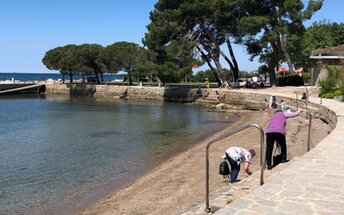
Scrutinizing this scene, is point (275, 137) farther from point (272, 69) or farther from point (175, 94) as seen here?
point (175, 94)

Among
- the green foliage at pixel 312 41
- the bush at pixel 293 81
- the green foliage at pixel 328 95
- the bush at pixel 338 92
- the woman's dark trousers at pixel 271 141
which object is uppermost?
the green foliage at pixel 312 41

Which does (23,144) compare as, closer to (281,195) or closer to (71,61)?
(281,195)

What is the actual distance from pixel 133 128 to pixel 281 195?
836 inches

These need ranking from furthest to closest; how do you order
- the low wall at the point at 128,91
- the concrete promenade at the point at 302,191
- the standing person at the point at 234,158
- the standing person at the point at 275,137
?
1. the low wall at the point at 128,91
2. the standing person at the point at 275,137
3. the standing person at the point at 234,158
4. the concrete promenade at the point at 302,191

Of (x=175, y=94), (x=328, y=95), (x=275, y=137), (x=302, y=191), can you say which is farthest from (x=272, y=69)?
(x=302, y=191)

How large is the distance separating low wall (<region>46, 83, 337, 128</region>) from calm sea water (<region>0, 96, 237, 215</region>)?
5.77m

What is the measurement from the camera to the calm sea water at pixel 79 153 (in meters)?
12.2

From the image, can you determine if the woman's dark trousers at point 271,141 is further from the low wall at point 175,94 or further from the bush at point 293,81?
the bush at point 293,81

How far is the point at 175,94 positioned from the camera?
52156 millimetres

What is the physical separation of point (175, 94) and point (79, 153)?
3370 centimetres

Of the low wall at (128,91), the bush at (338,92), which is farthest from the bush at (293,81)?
the bush at (338,92)

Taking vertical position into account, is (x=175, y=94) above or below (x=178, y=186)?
above

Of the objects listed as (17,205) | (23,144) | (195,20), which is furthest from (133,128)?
(195,20)

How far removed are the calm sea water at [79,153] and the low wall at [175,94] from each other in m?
Answer: 5.77
